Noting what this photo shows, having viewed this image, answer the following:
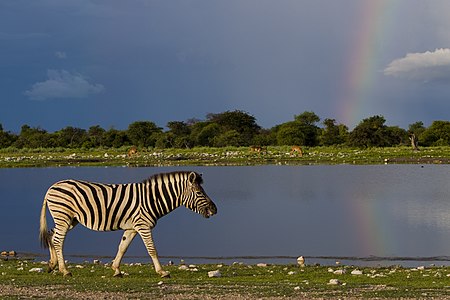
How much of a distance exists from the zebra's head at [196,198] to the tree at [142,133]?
103 metres

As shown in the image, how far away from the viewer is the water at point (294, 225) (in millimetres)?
21922

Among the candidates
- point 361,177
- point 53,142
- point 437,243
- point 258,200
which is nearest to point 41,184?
point 258,200

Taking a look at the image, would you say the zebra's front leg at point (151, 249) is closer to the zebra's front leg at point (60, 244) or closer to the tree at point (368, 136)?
the zebra's front leg at point (60, 244)

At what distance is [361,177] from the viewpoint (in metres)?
53.8

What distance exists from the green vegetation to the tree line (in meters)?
76.7

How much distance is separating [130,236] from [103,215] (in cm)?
82

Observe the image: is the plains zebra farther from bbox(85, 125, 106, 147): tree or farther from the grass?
bbox(85, 125, 106, 147): tree

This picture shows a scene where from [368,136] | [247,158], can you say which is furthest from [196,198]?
[368,136]

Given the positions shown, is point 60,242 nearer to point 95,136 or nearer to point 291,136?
point 291,136

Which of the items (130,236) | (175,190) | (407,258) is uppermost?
(175,190)

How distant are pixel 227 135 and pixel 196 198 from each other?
9209 centimetres

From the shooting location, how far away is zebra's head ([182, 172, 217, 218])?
16297 millimetres

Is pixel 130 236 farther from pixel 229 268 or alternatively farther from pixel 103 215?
pixel 229 268

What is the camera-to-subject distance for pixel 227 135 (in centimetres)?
10831
